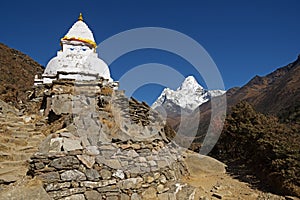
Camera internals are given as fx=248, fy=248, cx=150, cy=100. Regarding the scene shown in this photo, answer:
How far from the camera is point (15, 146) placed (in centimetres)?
588

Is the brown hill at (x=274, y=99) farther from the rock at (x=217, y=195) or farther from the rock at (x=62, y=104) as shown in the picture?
the rock at (x=217, y=195)

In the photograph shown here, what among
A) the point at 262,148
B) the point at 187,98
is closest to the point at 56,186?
the point at 262,148

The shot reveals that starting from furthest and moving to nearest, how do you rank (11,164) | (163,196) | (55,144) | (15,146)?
(15,146), (163,196), (11,164), (55,144)

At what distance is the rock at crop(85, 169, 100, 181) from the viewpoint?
4.21m

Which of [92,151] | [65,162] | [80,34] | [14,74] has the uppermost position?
[14,74]

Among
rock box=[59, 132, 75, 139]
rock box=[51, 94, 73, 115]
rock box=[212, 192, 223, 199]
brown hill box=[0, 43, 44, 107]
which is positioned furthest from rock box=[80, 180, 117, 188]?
brown hill box=[0, 43, 44, 107]

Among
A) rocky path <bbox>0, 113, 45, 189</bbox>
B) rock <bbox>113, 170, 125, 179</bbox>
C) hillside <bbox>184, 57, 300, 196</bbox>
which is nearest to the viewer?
rocky path <bbox>0, 113, 45, 189</bbox>

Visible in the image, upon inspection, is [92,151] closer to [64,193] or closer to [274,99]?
[64,193]

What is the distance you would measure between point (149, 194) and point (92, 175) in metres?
1.27

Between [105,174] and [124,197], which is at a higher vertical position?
[105,174]

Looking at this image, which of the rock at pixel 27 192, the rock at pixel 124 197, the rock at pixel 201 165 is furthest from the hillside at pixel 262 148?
the rock at pixel 27 192

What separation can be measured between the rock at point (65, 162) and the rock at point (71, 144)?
0.62ft

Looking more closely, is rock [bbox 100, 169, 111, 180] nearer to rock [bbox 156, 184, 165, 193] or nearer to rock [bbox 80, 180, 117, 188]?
rock [bbox 80, 180, 117, 188]

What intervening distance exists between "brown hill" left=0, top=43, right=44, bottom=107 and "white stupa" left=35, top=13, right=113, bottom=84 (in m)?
5.04
